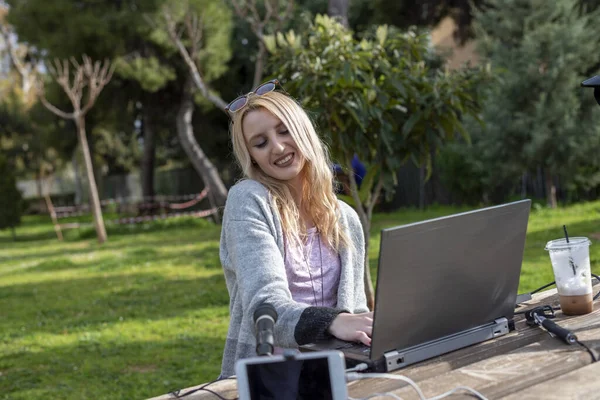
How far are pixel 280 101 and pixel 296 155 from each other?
18 cm

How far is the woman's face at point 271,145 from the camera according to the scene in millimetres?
2389

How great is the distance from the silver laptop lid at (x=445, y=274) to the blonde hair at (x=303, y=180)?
0.66 m

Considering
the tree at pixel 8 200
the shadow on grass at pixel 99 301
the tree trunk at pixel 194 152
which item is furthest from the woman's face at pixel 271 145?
the tree at pixel 8 200

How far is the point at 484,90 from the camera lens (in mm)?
5703

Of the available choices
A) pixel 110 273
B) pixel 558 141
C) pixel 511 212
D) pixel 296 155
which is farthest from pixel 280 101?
pixel 558 141

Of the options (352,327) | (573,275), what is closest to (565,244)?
(573,275)

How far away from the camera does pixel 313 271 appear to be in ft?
7.94

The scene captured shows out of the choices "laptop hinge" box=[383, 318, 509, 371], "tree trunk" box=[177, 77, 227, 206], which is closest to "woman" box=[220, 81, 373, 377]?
"laptop hinge" box=[383, 318, 509, 371]

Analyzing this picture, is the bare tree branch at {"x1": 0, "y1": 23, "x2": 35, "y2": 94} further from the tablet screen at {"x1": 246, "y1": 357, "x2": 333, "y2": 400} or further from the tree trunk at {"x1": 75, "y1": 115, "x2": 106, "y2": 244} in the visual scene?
the tablet screen at {"x1": 246, "y1": 357, "x2": 333, "y2": 400}

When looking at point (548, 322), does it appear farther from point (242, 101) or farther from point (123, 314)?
point (123, 314)

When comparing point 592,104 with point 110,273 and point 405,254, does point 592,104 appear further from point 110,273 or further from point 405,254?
point 405,254

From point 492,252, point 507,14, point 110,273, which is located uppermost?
point 507,14

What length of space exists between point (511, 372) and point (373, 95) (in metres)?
3.78

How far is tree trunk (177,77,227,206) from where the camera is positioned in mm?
18812
